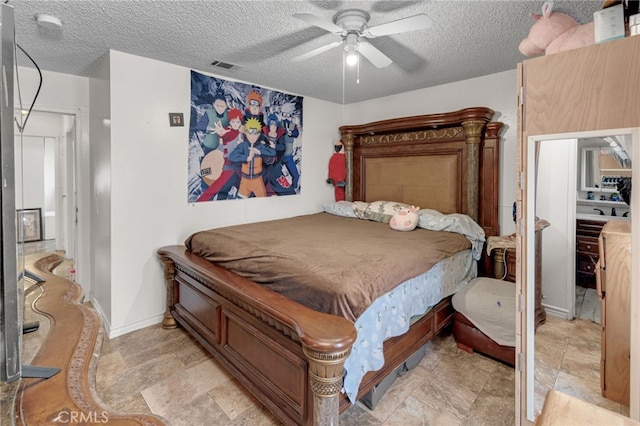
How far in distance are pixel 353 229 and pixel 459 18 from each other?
1.87 m

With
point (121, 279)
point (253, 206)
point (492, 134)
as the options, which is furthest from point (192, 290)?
point (492, 134)

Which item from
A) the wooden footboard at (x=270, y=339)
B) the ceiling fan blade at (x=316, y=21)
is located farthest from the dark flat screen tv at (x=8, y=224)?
the ceiling fan blade at (x=316, y=21)

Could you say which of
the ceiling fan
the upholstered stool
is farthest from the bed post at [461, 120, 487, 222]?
the ceiling fan

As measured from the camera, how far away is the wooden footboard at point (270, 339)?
1.36 metres

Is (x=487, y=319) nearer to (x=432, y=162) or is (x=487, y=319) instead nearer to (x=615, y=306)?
(x=615, y=306)

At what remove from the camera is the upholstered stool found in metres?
2.21

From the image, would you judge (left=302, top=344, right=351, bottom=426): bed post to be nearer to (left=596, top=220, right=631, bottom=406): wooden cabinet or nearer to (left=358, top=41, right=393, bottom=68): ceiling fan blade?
(left=596, top=220, right=631, bottom=406): wooden cabinet

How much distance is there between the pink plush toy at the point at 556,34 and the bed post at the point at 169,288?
9.65 ft

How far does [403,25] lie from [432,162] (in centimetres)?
203

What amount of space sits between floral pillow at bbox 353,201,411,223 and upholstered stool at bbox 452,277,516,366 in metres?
1.16

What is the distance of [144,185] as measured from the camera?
2809 mm

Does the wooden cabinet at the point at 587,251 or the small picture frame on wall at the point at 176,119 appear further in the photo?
the small picture frame on wall at the point at 176,119

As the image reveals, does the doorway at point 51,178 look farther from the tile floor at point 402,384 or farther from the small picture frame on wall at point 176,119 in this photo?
the tile floor at point 402,384

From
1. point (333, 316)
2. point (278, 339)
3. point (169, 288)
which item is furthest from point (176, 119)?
point (333, 316)
